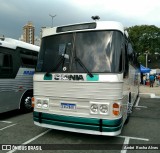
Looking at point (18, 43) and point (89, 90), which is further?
point (18, 43)

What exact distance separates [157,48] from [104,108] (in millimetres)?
59683

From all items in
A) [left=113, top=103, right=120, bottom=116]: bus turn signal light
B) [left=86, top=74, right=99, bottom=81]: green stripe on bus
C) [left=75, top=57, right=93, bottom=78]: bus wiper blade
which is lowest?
[left=113, top=103, right=120, bottom=116]: bus turn signal light

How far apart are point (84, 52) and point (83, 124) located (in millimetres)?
1746

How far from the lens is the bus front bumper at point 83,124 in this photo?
522 centimetres

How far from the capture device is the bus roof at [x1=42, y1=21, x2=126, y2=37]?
560 cm

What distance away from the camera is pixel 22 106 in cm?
943

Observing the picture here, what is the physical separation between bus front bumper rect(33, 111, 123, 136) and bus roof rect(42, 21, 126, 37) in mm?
2208

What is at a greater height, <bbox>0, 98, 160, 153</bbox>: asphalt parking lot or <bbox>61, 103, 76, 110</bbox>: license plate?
<bbox>61, 103, 76, 110</bbox>: license plate

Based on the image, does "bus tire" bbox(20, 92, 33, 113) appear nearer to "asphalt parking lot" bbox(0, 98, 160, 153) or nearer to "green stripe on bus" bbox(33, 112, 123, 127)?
"asphalt parking lot" bbox(0, 98, 160, 153)

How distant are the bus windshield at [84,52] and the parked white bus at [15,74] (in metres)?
2.70

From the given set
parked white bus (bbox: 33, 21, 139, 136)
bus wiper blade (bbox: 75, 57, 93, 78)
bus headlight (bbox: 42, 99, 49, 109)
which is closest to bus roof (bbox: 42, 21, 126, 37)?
parked white bus (bbox: 33, 21, 139, 136)

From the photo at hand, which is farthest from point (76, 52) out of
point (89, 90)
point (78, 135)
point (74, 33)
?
point (78, 135)

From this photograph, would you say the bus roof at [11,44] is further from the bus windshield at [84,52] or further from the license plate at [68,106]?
the license plate at [68,106]

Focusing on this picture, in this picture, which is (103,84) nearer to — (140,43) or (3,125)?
(3,125)
